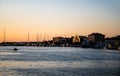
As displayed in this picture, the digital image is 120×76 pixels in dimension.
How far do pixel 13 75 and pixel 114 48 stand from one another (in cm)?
16592

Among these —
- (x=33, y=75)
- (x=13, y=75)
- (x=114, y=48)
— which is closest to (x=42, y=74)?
(x=33, y=75)

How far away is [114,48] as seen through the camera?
19938 cm

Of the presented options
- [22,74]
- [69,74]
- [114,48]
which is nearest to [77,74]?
[69,74]

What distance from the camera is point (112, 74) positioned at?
41719 millimetres

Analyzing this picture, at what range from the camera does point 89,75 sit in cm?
4062

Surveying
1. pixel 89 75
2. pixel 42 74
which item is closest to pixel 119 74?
pixel 89 75

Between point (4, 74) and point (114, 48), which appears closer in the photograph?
point (4, 74)

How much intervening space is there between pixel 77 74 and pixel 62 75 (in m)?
2.62

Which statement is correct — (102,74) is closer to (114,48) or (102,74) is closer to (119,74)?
(119,74)

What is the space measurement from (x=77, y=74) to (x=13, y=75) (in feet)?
28.9

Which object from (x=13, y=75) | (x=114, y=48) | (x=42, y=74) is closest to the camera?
(x=13, y=75)

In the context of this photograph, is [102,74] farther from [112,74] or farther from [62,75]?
[62,75]

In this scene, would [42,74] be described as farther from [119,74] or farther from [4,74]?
[119,74]

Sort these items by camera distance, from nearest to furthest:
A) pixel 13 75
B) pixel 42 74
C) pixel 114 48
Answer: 1. pixel 13 75
2. pixel 42 74
3. pixel 114 48
